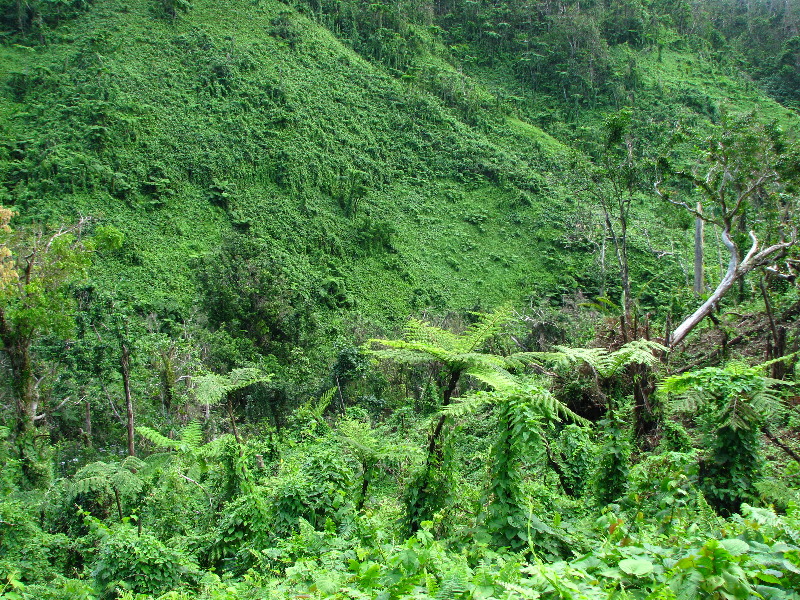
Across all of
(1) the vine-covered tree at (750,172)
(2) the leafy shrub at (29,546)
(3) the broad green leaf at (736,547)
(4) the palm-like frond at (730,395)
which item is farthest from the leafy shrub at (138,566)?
(1) the vine-covered tree at (750,172)

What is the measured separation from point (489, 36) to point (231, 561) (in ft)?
180

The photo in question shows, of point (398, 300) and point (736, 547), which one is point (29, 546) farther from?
point (398, 300)

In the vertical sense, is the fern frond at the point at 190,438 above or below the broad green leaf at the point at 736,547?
below

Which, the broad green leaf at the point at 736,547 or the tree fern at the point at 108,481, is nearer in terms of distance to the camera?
the broad green leaf at the point at 736,547

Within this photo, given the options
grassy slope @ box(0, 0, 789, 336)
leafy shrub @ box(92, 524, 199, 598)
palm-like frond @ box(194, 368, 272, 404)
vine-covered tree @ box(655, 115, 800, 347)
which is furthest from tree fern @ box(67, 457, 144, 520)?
grassy slope @ box(0, 0, 789, 336)

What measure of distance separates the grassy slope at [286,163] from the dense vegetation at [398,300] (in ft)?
0.75

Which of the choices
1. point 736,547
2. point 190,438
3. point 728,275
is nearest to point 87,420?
point 190,438

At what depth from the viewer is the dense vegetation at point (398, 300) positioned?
10.9 feet

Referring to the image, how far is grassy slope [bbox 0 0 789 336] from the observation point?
25.6 m

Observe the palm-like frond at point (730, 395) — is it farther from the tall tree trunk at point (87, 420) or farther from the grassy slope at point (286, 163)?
the grassy slope at point (286, 163)

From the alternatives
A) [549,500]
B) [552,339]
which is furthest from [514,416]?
[552,339]

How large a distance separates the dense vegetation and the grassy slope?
0.23m

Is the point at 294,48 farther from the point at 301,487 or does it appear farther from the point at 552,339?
the point at 301,487

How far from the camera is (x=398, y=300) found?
26.2 metres
